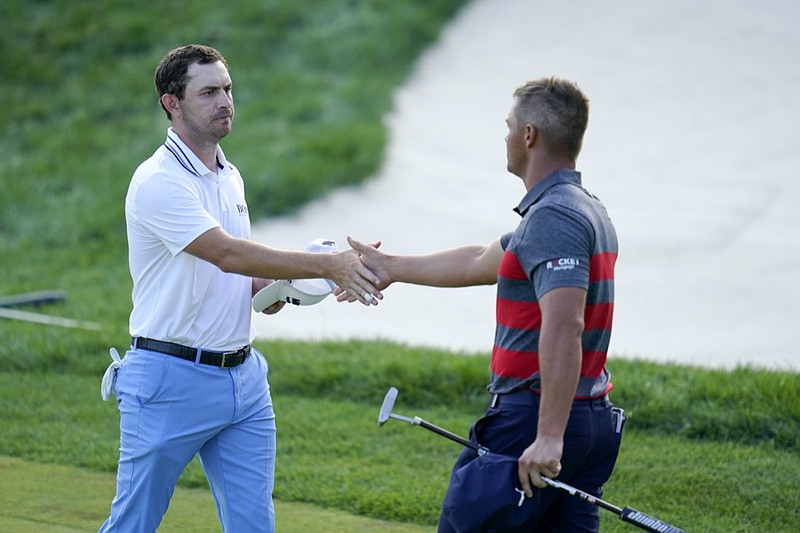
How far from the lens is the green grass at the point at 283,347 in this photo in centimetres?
535

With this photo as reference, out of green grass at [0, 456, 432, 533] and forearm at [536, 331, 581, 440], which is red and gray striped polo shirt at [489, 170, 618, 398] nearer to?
forearm at [536, 331, 581, 440]

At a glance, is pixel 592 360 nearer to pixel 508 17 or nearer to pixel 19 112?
pixel 508 17

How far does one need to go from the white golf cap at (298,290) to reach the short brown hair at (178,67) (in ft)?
2.29

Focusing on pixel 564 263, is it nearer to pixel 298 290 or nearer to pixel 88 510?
pixel 298 290

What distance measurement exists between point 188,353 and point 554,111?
149 centimetres

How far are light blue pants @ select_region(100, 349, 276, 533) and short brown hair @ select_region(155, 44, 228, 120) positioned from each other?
2.97 ft

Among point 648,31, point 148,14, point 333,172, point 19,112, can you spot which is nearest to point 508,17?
point 648,31

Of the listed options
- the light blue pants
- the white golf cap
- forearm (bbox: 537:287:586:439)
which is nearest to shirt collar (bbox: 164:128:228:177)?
the white golf cap

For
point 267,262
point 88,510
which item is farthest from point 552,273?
point 88,510

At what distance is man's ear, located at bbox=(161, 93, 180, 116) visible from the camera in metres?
4.02

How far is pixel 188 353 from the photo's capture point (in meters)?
3.89

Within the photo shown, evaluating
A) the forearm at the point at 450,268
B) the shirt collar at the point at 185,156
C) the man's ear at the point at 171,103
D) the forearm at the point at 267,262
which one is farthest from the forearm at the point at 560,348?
the man's ear at the point at 171,103

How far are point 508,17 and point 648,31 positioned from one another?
142 cm

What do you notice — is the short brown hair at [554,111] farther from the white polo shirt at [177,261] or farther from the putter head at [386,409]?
the white polo shirt at [177,261]
